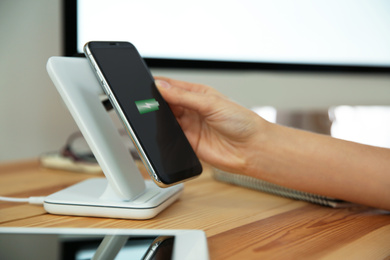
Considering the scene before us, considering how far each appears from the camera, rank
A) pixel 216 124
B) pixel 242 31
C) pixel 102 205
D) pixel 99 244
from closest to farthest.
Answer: pixel 99 244
pixel 102 205
pixel 216 124
pixel 242 31

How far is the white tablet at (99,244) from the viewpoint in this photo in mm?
323

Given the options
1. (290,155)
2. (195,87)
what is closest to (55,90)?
(195,87)

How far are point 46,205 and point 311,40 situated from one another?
0.74 meters

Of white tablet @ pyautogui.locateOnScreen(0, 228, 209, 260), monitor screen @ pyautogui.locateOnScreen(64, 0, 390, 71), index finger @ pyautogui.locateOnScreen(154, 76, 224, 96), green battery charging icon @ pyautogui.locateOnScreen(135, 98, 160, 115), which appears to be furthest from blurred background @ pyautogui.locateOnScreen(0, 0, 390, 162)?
white tablet @ pyautogui.locateOnScreen(0, 228, 209, 260)

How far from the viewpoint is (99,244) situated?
347 mm

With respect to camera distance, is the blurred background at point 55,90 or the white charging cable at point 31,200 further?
the blurred background at point 55,90

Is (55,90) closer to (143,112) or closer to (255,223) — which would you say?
(143,112)

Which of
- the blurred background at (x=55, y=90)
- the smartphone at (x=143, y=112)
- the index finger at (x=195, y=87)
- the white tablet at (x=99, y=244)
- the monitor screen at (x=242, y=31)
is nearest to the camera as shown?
the white tablet at (x=99, y=244)

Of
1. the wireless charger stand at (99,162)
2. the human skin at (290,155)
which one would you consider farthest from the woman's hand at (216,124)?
the wireless charger stand at (99,162)

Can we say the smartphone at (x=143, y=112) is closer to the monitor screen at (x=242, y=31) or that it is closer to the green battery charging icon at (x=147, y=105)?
the green battery charging icon at (x=147, y=105)

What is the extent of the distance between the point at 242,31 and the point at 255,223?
0.51m

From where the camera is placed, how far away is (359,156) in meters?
0.54

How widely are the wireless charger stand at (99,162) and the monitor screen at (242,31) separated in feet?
0.80

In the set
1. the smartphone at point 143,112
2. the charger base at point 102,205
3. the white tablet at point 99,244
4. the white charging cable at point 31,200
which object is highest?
the smartphone at point 143,112
